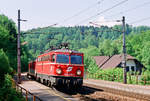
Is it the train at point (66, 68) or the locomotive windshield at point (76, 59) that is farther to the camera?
the locomotive windshield at point (76, 59)

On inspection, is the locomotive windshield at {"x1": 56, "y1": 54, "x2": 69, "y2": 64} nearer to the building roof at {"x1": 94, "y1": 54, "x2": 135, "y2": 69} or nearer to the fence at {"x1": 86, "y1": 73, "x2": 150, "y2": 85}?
the fence at {"x1": 86, "y1": 73, "x2": 150, "y2": 85}

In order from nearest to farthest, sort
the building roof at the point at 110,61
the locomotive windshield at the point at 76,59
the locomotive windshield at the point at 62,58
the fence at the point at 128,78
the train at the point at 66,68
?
the train at the point at 66,68 < the locomotive windshield at the point at 62,58 < the locomotive windshield at the point at 76,59 < the fence at the point at 128,78 < the building roof at the point at 110,61

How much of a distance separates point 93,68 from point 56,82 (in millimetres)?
24911

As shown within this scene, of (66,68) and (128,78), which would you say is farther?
(128,78)

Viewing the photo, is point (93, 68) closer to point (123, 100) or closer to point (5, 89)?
point (123, 100)

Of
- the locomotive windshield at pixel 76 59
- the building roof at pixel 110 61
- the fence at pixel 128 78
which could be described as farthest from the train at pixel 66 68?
the building roof at pixel 110 61

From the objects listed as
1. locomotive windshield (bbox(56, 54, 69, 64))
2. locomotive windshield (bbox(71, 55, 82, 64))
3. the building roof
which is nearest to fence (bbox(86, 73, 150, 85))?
locomotive windshield (bbox(71, 55, 82, 64))

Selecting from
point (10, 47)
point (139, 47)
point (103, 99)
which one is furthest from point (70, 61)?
point (139, 47)

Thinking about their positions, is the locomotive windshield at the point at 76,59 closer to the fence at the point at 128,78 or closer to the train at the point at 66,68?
the train at the point at 66,68

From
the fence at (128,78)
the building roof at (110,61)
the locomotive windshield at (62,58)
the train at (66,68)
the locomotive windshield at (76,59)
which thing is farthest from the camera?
the building roof at (110,61)

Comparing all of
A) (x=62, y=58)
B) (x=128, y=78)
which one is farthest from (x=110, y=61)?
(x=62, y=58)

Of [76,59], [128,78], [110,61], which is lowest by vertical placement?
[128,78]

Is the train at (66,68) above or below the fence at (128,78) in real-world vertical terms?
above

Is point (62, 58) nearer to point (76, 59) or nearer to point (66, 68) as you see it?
point (66, 68)
